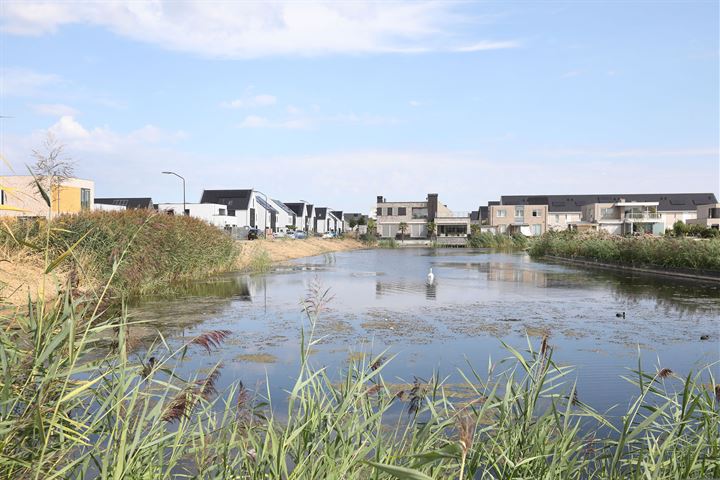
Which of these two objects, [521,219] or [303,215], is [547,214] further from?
[303,215]

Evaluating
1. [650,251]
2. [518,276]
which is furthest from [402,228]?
[518,276]

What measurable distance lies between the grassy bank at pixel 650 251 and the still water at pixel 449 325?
2.38m

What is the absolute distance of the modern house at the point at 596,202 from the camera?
291 feet

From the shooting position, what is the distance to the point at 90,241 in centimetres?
1606

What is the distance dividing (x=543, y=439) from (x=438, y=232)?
82.5 metres

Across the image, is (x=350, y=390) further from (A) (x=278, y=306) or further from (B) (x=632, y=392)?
(A) (x=278, y=306)

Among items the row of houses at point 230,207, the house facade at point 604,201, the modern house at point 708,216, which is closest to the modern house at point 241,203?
the row of houses at point 230,207

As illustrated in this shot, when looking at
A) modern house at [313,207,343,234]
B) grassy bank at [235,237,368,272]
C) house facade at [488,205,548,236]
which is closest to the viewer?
grassy bank at [235,237,368,272]

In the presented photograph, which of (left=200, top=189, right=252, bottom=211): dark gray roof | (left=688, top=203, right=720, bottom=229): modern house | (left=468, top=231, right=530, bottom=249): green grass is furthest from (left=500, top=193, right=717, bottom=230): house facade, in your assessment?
(left=200, top=189, right=252, bottom=211): dark gray roof

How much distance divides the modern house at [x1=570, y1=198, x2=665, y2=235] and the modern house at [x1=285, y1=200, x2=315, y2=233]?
149ft

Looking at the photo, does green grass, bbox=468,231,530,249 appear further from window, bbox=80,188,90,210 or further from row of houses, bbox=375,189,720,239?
window, bbox=80,188,90,210

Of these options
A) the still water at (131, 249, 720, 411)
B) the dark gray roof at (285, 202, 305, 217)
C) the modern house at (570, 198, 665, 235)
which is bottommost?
the still water at (131, 249, 720, 411)

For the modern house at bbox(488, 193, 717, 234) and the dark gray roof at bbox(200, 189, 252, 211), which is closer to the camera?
the dark gray roof at bbox(200, 189, 252, 211)

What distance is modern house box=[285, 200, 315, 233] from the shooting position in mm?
106062
